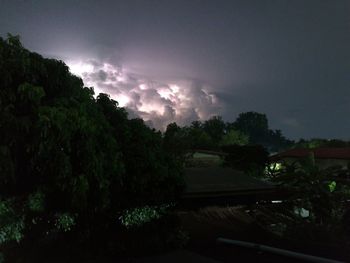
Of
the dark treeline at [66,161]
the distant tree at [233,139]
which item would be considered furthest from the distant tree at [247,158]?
Answer: the distant tree at [233,139]

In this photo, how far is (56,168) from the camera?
8.80 m

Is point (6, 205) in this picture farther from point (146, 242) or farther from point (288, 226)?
point (288, 226)

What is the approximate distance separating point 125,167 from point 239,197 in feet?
21.5

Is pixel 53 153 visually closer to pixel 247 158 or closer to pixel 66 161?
pixel 66 161

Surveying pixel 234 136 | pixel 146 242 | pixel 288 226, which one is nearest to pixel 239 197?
pixel 288 226

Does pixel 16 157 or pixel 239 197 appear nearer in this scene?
pixel 16 157

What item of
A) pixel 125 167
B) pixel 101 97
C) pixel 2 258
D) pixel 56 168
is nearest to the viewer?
pixel 56 168

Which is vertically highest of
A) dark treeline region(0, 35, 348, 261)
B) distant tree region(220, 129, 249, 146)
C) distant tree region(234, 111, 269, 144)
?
distant tree region(234, 111, 269, 144)

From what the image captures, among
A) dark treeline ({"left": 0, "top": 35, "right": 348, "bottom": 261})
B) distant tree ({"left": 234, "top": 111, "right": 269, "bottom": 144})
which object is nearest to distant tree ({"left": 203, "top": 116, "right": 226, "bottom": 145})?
distant tree ({"left": 234, "top": 111, "right": 269, "bottom": 144})

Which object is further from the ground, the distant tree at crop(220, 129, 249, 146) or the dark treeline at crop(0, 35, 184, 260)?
the distant tree at crop(220, 129, 249, 146)

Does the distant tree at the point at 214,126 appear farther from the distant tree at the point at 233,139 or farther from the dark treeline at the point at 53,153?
the dark treeline at the point at 53,153

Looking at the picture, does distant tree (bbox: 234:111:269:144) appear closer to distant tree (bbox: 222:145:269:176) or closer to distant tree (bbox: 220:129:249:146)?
distant tree (bbox: 220:129:249:146)

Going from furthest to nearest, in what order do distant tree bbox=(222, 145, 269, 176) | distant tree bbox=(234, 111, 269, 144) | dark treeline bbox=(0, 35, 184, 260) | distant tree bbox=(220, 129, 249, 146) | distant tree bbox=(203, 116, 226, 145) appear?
distant tree bbox=(234, 111, 269, 144) < distant tree bbox=(203, 116, 226, 145) < distant tree bbox=(220, 129, 249, 146) < distant tree bbox=(222, 145, 269, 176) < dark treeline bbox=(0, 35, 184, 260)

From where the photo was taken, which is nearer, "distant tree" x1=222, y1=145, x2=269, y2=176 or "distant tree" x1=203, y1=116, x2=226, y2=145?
"distant tree" x1=222, y1=145, x2=269, y2=176
